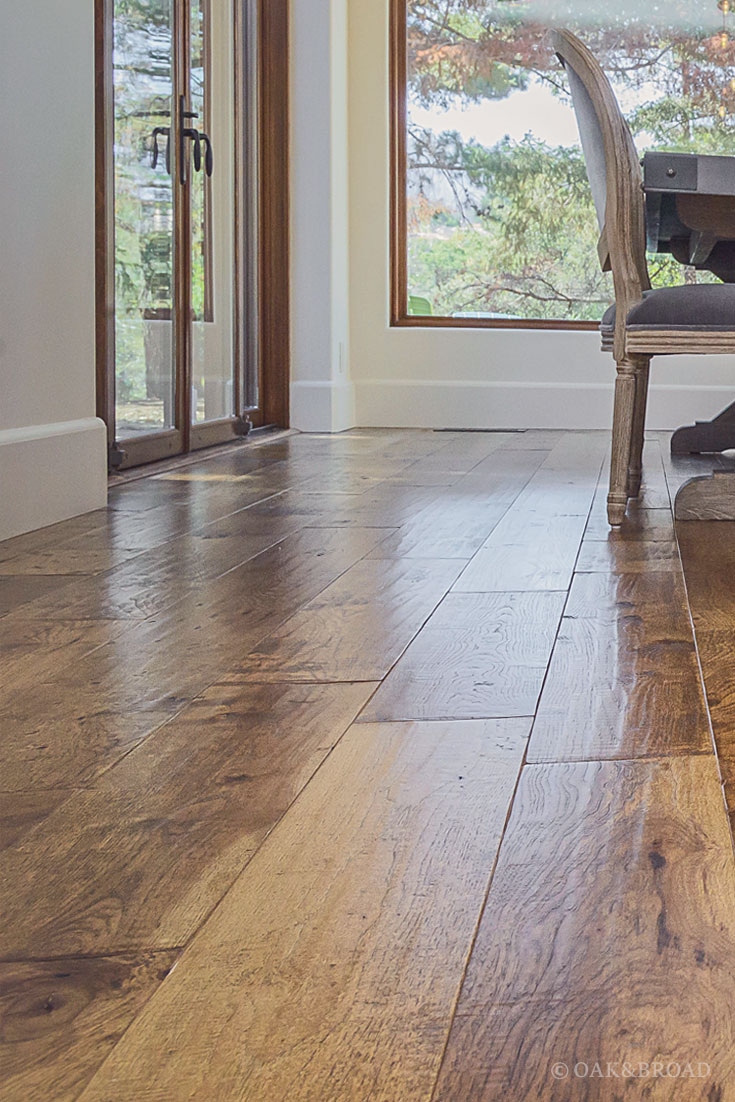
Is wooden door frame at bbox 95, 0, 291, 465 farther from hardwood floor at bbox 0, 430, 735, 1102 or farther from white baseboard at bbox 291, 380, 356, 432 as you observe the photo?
hardwood floor at bbox 0, 430, 735, 1102

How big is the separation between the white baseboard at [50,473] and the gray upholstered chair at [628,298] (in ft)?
3.49

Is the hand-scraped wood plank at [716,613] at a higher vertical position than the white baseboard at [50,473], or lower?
lower

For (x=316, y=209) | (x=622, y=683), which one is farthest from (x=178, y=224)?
(x=622, y=683)

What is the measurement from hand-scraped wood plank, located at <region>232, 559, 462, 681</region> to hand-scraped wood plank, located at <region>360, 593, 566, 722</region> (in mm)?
28

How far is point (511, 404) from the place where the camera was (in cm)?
534

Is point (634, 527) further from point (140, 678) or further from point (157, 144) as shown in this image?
point (157, 144)

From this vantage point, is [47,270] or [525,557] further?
[47,270]

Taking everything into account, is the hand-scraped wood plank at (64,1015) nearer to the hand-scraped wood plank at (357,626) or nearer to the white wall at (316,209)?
the hand-scraped wood plank at (357,626)

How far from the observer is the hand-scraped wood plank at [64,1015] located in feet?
1.79

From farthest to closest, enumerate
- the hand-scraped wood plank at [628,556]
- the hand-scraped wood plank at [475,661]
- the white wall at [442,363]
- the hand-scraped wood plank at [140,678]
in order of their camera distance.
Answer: the white wall at [442,363] < the hand-scraped wood plank at [628,556] < the hand-scraped wood plank at [475,661] < the hand-scraped wood plank at [140,678]

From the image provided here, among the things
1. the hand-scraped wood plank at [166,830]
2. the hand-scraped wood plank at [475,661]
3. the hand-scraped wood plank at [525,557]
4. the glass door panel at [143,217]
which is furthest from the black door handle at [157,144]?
the hand-scraped wood plank at [166,830]

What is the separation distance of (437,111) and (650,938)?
511cm

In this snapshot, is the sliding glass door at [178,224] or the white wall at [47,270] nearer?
the white wall at [47,270]

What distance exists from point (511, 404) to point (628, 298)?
2993 millimetres
